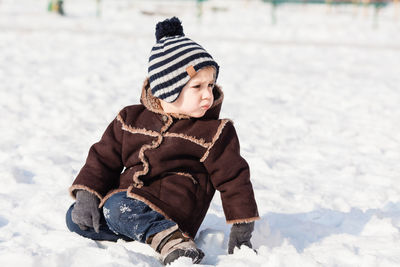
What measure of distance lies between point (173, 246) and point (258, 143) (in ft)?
8.84

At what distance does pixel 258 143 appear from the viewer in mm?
4926

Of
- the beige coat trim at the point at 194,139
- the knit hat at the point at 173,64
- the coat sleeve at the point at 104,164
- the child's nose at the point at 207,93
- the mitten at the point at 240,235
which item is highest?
the knit hat at the point at 173,64

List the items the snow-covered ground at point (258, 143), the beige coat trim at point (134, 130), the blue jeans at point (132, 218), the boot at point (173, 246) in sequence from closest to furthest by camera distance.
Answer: the boot at point (173, 246) < the blue jeans at point (132, 218) < the beige coat trim at point (134, 130) < the snow-covered ground at point (258, 143)

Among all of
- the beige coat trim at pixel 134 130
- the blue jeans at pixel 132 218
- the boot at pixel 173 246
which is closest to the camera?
the boot at pixel 173 246

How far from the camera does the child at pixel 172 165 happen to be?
2.43 meters

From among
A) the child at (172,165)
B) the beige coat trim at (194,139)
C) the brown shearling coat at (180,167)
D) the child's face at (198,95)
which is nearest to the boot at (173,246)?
the child at (172,165)

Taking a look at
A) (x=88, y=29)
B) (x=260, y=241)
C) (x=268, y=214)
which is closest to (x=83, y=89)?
(x=268, y=214)

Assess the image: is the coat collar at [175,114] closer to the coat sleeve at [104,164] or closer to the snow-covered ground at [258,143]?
the coat sleeve at [104,164]

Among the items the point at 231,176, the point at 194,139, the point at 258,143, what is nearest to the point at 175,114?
the point at 194,139

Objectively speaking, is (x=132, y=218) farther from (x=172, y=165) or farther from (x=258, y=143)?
(x=258, y=143)

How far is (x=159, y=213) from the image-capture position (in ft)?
8.02

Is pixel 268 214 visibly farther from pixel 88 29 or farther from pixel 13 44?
pixel 88 29

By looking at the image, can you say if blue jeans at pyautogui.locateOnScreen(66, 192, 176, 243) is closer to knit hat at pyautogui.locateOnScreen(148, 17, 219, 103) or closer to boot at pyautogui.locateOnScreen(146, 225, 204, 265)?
boot at pyautogui.locateOnScreen(146, 225, 204, 265)

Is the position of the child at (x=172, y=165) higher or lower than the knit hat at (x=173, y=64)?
lower
